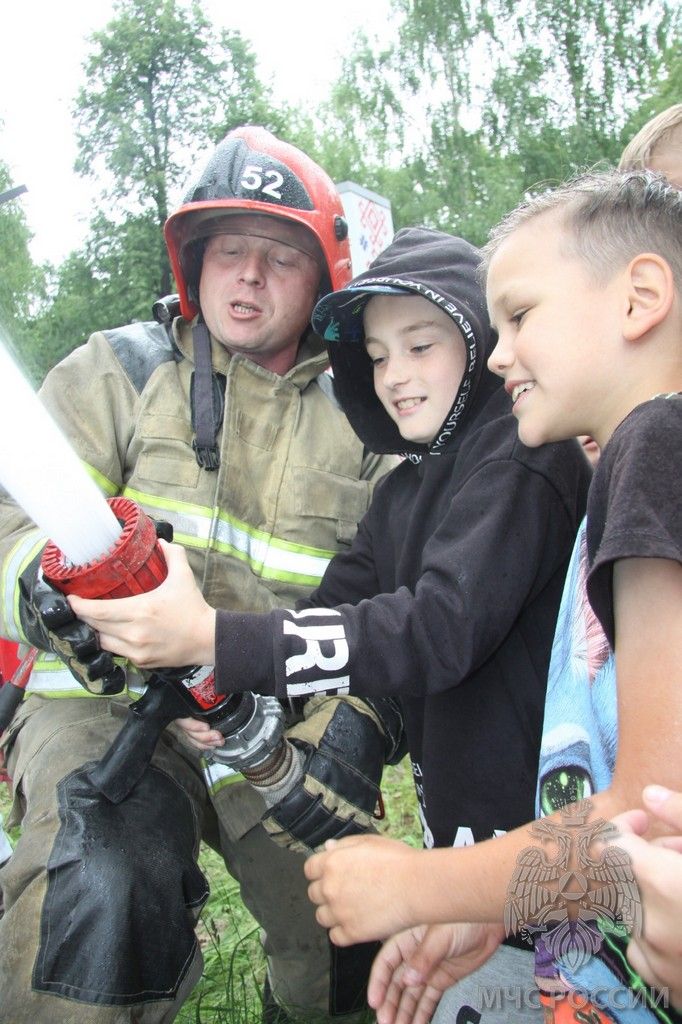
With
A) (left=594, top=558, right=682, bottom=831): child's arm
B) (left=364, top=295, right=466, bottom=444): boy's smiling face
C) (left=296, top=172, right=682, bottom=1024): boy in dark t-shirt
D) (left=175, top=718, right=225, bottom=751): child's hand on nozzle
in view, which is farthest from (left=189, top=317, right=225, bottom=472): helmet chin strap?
(left=594, top=558, right=682, bottom=831): child's arm

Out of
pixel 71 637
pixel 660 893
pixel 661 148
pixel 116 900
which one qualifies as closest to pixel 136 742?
pixel 116 900

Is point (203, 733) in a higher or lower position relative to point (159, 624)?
lower

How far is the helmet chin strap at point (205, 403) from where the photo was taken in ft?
8.81

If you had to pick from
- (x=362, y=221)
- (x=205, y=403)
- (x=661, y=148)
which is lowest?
(x=205, y=403)

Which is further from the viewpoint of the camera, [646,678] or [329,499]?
[329,499]

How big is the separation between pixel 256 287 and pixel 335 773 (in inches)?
62.3

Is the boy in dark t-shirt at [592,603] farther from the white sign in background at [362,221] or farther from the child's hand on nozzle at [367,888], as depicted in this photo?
the white sign in background at [362,221]

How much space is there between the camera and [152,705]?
2.09m

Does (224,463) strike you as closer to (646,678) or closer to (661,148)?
(661,148)

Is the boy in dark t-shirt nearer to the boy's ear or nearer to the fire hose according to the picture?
the boy's ear

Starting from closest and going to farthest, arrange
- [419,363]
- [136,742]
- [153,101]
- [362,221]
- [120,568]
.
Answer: [120,568] < [136,742] < [419,363] < [362,221] < [153,101]

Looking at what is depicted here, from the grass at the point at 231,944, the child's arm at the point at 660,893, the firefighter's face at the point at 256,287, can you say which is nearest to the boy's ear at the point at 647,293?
the child's arm at the point at 660,893

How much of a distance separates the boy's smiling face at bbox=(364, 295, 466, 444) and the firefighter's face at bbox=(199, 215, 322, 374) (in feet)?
2.30

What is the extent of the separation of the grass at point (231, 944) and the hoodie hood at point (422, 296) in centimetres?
194
